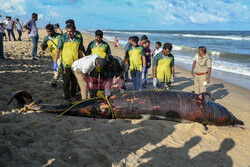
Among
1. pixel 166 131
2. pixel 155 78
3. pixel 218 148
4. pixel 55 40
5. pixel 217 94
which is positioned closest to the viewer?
pixel 218 148

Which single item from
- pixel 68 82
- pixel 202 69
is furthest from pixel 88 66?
pixel 202 69

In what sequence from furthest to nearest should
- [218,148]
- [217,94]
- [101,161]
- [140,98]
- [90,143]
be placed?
1. [217,94]
2. [140,98]
3. [218,148]
4. [90,143]
5. [101,161]

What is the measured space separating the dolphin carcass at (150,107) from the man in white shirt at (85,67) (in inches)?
19.9

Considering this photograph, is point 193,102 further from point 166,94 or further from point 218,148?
point 218,148

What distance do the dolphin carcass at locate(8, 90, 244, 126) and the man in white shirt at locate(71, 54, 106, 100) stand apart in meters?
0.50

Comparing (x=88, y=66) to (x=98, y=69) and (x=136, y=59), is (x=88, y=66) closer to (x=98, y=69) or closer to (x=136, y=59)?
(x=98, y=69)

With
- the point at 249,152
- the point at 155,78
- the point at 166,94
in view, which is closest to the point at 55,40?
the point at 155,78

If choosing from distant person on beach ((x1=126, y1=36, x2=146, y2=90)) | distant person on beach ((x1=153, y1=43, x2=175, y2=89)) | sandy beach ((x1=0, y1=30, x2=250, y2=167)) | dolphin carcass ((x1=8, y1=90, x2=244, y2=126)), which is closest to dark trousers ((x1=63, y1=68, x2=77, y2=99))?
sandy beach ((x1=0, y1=30, x2=250, y2=167))

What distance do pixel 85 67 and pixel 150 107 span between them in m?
1.78

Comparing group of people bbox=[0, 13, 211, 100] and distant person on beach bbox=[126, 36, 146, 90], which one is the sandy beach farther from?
distant person on beach bbox=[126, 36, 146, 90]

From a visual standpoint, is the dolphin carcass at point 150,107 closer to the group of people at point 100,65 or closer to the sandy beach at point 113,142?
the sandy beach at point 113,142

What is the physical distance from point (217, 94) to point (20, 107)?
22.9 ft

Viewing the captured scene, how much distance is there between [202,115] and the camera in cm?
438

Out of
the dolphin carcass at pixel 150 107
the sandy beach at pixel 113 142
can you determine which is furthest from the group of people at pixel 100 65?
the sandy beach at pixel 113 142
